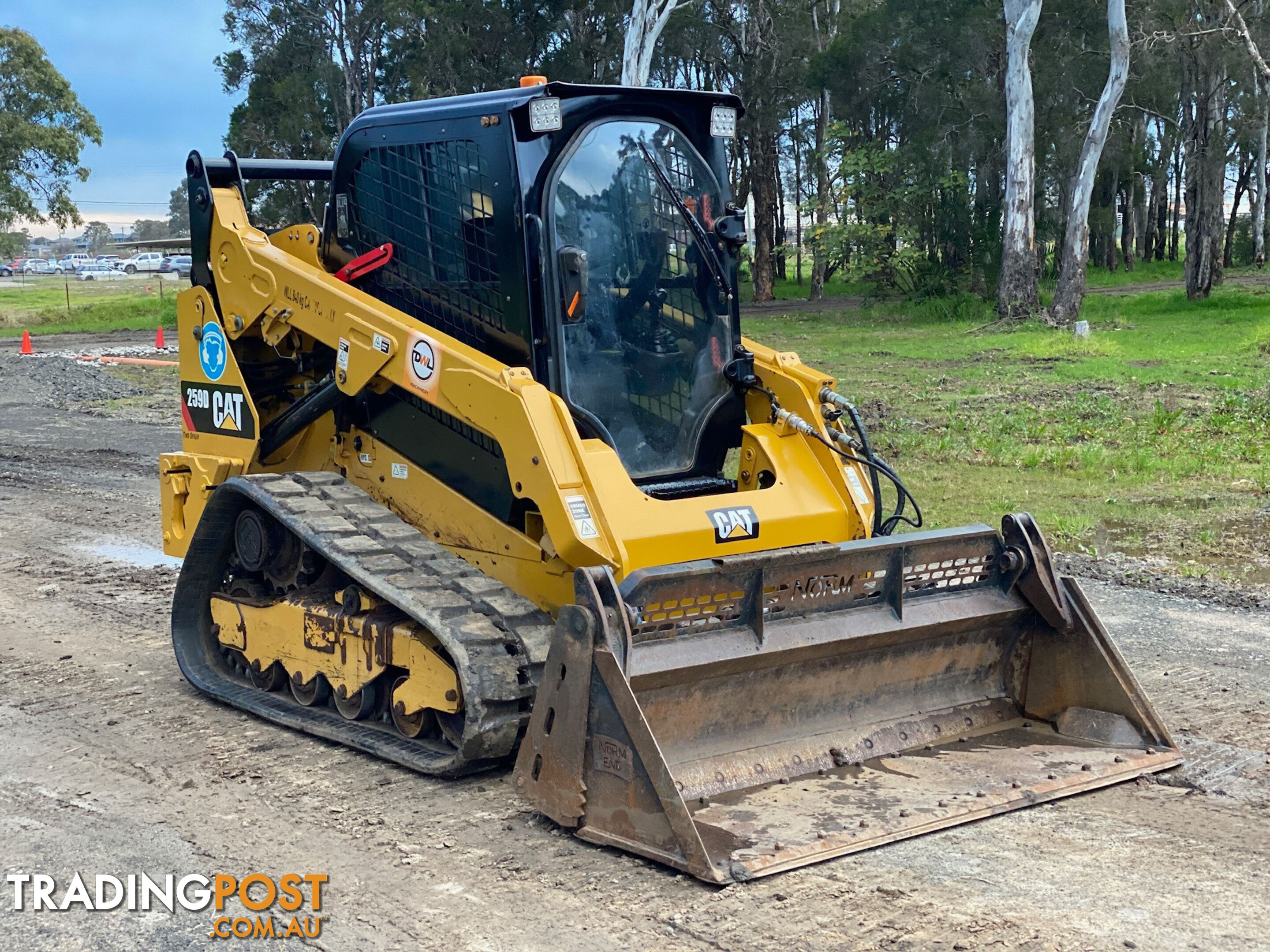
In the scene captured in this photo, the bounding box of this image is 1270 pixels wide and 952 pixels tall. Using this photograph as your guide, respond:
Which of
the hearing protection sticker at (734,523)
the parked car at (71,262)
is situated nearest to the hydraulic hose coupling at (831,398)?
the hearing protection sticker at (734,523)

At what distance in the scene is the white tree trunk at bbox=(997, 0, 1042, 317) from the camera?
27.6 metres

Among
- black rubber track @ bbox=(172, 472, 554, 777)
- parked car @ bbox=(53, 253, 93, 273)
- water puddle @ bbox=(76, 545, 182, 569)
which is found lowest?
water puddle @ bbox=(76, 545, 182, 569)

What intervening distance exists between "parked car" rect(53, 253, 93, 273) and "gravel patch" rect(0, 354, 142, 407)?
239 feet

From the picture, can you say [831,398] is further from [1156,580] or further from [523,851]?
[1156,580]

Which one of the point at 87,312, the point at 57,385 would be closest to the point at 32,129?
the point at 87,312

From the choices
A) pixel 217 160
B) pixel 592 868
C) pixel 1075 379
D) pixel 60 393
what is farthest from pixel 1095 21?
pixel 592 868

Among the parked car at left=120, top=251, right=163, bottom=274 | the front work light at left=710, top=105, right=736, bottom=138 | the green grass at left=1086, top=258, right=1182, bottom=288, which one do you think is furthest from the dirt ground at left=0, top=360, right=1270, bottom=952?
the parked car at left=120, top=251, right=163, bottom=274

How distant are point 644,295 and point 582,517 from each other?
1.29 metres

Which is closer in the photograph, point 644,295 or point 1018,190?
point 644,295

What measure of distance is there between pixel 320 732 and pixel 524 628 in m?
1.16

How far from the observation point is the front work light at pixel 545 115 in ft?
18.1

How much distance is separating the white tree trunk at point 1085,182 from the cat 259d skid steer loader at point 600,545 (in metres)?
22.5

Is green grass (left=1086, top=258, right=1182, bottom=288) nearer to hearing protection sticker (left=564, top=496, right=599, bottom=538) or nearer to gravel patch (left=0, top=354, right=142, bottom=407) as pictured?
gravel patch (left=0, top=354, right=142, bottom=407)

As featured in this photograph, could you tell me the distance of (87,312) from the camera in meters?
42.9
